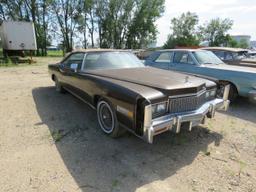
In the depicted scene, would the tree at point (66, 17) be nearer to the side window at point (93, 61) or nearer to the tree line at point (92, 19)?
the tree line at point (92, 19)

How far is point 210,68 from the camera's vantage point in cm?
574

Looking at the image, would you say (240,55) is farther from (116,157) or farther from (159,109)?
(116,157)

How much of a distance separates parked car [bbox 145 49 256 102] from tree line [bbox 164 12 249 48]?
36199 millimetres

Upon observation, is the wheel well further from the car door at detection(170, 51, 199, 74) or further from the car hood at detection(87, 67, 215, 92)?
the car door at detection(170, 51, 199, 74)

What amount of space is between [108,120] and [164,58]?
4139 millimetres

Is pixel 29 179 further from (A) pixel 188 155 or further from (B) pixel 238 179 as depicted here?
(B) pixel 238 179

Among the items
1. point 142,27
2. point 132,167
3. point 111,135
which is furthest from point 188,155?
point 142,27

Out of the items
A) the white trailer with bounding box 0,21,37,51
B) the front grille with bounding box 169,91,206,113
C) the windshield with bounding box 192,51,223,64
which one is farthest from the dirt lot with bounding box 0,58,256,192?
the white trailer with bounding box 0,21,37,51

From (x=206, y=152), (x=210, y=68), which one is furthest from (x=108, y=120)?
(x=210, y=68)

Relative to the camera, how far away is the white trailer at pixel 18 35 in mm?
14922

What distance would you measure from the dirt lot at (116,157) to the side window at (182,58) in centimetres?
228

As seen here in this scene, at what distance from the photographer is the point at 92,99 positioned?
4074mm

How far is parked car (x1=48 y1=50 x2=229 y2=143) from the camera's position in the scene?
2.77 metres

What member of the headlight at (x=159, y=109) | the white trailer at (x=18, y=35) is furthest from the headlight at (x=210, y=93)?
the white trailer at (x=18, y=35)
